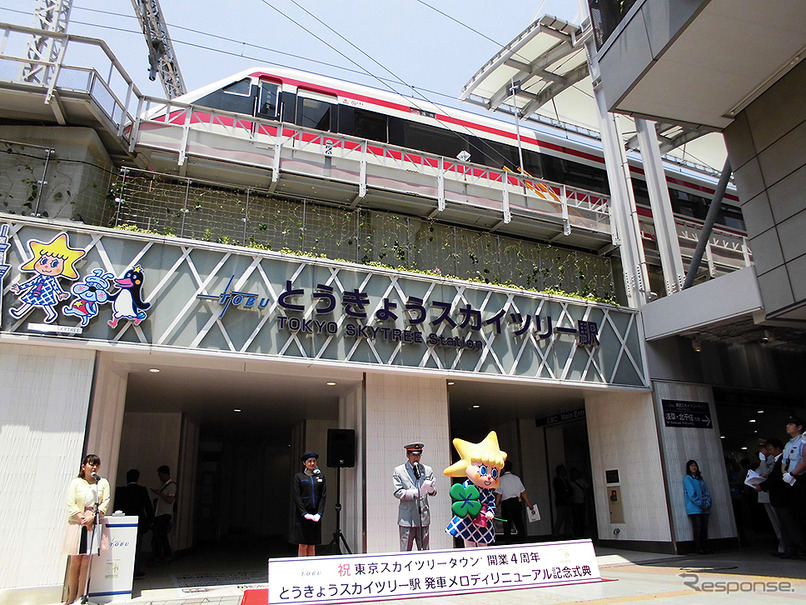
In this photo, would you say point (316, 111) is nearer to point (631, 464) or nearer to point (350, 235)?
point (350, 235)

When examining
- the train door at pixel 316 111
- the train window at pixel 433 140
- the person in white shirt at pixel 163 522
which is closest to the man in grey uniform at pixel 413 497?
the person in white shirt at pixel 163 522

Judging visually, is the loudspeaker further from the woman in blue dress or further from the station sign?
the woman in blue dress

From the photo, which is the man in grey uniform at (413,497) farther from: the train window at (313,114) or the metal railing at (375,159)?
the train window at (313,114)

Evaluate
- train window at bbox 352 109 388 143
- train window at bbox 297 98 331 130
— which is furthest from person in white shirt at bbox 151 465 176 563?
train window at bbox 352 109 388 143

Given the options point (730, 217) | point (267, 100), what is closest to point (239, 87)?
point (267, 100)

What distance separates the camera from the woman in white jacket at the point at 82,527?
6672 mm

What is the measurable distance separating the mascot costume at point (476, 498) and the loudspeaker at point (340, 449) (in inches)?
104

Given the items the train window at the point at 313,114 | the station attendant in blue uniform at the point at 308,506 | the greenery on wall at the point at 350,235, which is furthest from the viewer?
the train window at the point at 313,114

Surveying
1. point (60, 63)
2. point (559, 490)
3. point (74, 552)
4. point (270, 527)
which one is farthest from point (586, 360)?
point (270, 527)

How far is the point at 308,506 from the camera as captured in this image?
8336 mm

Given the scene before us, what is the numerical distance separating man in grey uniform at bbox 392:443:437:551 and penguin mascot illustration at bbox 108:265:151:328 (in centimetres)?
417

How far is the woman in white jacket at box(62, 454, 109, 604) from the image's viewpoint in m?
6.67

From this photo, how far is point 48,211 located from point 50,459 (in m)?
4.07

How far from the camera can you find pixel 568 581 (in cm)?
671
